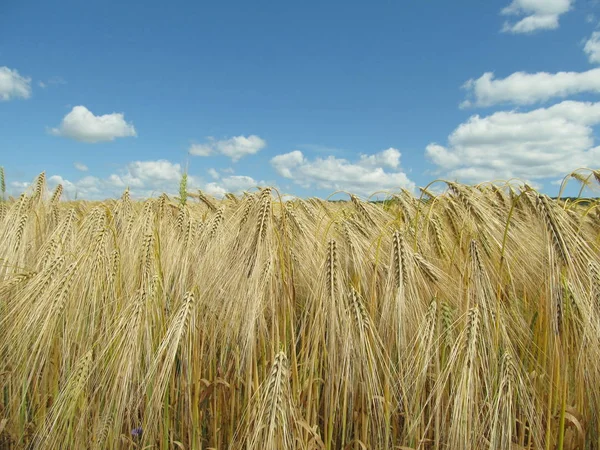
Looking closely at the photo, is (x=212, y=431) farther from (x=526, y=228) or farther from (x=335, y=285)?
(x=526, y=228)

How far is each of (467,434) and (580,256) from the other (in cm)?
80

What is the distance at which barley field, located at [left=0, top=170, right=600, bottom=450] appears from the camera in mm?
1685

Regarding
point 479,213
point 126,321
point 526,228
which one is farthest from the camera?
point 526,228

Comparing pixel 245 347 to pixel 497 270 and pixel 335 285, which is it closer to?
pixel 335 285

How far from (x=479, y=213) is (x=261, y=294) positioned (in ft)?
3.87

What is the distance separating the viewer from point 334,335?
5.69ft

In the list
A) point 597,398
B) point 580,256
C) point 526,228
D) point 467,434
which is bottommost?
point 467,434

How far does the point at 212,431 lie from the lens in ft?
7.38

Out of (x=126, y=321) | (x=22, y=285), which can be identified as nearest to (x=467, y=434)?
(x=126, y=321)

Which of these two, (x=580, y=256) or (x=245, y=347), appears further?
(x=245, y=347)

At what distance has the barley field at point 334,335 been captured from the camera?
1685 millimetres

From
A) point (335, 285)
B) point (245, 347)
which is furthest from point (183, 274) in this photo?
point (335, 285)

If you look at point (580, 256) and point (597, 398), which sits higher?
point (580, 256)

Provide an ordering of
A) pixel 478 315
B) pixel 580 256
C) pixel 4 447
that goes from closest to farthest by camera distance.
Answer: pixel 580 256, pixel 478 315, pixel 4 447
